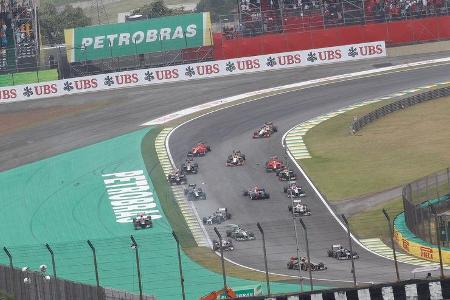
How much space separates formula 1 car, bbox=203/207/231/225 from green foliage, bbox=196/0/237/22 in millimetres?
76346

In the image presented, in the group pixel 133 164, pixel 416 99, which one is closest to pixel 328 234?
pixel 133 164

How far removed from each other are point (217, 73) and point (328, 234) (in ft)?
133

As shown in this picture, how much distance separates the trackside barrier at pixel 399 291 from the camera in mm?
31125

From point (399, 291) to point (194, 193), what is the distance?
94.1 feet

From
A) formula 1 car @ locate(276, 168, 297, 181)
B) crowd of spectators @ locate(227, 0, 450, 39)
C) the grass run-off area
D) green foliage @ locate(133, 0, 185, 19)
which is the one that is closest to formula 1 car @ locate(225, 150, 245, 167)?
the grass run-off area

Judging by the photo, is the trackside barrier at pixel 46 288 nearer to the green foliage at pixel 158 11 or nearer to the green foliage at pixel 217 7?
the green foliage at pixel 158 11

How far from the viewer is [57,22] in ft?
422

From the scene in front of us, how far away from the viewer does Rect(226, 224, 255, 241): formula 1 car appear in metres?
48.4

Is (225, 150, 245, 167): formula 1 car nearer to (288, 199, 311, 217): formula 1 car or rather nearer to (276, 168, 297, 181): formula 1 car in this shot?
(276, 168, 297, 181): formula 1 car

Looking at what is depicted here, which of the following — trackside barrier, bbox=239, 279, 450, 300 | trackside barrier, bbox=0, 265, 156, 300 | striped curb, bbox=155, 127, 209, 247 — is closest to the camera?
trackside barrier, bbox=239, 279, 450, 300

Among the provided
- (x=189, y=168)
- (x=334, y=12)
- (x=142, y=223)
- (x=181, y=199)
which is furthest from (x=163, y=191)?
(x=334, y=12)

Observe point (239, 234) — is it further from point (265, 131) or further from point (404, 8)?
point (404, 8)

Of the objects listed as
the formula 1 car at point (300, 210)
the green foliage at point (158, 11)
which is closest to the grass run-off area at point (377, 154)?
the formula 1 car at point (300, 210)

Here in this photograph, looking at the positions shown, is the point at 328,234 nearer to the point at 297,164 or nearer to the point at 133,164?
the point at 297,164
